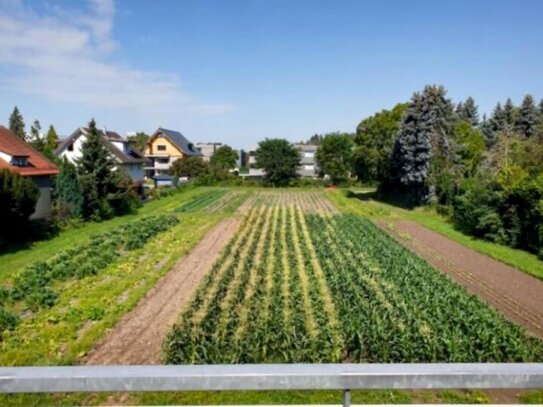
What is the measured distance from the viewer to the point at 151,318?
13.1 meters

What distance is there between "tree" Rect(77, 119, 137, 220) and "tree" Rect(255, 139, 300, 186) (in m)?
43.2

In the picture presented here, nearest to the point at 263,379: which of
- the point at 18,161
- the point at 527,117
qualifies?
the point at 18,161

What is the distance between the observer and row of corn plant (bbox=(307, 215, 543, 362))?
10242mm

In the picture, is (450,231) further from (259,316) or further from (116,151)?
(116,151)

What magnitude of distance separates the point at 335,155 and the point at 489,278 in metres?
66.1

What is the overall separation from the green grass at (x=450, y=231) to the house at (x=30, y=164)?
76.4 ft

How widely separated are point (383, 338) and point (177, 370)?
9.13m

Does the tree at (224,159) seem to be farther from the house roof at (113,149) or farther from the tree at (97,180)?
the tree at (97,180)

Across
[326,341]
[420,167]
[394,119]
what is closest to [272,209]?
[420,167]

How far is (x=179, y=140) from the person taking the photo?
8569cm

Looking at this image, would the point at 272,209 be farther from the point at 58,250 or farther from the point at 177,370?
the point at 177,370

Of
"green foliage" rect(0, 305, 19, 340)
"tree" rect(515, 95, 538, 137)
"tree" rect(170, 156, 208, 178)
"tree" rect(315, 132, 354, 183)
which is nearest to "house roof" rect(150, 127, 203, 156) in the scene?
"tree" rect(170, 156, 208, 178)

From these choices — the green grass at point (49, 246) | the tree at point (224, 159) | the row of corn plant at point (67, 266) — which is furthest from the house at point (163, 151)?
the row of corn plant at point (67, 266)

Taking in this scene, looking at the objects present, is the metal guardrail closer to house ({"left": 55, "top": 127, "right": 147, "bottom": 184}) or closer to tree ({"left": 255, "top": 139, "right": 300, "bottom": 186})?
house ({"left": 55, "top": 127, "right": 147, "bottom": 184})
